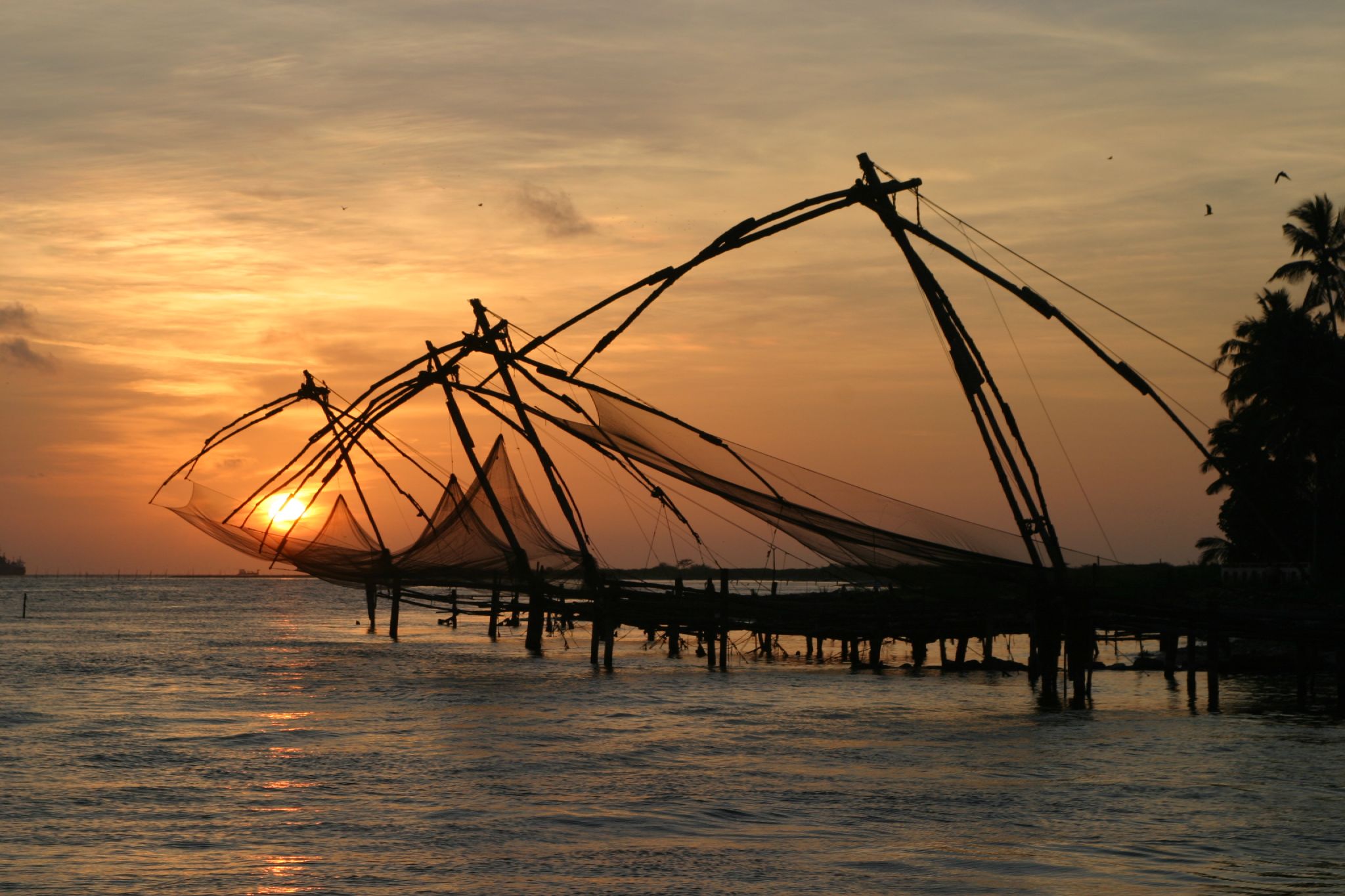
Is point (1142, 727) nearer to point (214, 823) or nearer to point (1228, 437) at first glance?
point (214, 823)

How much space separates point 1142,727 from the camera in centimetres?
1734

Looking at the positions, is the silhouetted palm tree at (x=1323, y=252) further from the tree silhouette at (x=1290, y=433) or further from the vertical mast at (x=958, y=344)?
the vertical mast at (x=958, y=344)

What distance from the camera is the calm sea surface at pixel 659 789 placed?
953 centimetres

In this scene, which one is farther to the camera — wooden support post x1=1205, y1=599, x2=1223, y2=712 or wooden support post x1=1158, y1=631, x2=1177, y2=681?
wooden support post x1=1158, y1=631, x2=1177, y2=681

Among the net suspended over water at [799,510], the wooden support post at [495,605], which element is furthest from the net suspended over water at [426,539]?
the net suspended over water at [799,510]

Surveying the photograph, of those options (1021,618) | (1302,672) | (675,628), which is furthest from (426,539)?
Result: (1302,672)

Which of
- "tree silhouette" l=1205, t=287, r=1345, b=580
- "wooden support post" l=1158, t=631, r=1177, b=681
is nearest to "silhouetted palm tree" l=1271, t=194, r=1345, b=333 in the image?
"tree silhouette" l=1205, t=287, r=1345, b=580

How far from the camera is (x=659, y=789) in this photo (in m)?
13.0

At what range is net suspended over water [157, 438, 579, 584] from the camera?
2677 centimetres

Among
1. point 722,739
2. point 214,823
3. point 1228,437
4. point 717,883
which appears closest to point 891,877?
point 717,883

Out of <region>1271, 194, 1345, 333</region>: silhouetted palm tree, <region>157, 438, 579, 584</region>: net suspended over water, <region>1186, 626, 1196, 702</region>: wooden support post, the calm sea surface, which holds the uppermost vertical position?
<region>1271, 194, 1345, 333</region>: silhouetted palm tree

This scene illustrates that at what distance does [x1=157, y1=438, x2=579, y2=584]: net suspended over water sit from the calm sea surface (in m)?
3.36

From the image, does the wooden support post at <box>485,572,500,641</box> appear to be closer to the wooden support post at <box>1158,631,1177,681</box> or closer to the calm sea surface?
the calm sea surface

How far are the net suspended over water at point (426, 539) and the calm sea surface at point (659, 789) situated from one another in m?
3.36
